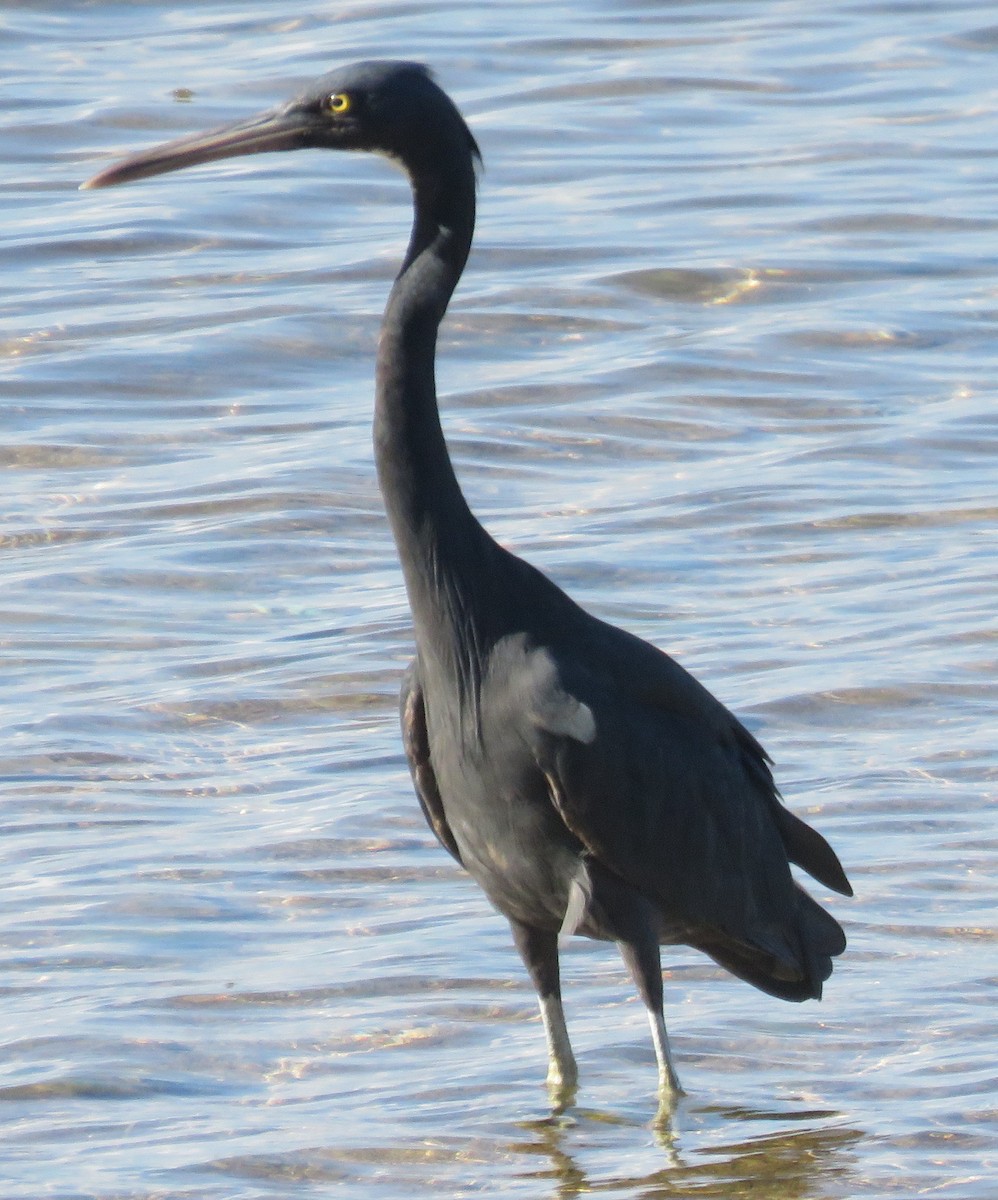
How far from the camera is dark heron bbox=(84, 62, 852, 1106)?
5.01 m

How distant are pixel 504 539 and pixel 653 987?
428 centimetres

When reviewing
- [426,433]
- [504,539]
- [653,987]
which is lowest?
[504,539]

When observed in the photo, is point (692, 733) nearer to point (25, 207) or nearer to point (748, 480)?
point (748, 480)

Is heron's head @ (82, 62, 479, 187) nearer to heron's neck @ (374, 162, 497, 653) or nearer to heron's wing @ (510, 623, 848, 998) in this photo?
heron's neck @ (374, 162, 497, 653)

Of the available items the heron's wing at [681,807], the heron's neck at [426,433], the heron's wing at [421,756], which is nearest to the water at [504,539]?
the heron's wing at [681,807]

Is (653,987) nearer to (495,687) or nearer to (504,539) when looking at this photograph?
(495,687)

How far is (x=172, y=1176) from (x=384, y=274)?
8450mm

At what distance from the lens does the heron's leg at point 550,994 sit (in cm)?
535

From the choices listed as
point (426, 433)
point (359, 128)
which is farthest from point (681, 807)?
point (359, 128)

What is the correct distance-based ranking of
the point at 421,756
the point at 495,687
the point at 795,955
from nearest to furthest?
the point at 495,687 < the point at 421,756 < the point at 795,955

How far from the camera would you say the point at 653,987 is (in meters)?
5.13

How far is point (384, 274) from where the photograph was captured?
12.9 meters

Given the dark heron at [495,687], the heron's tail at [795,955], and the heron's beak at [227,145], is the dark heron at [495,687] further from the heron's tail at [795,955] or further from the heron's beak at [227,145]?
the heron's tail at [795,955]

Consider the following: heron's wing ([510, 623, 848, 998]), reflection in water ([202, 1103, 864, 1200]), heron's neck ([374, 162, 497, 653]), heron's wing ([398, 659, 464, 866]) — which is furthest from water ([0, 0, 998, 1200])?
heron's neck ([374, 162, 497, 653])
